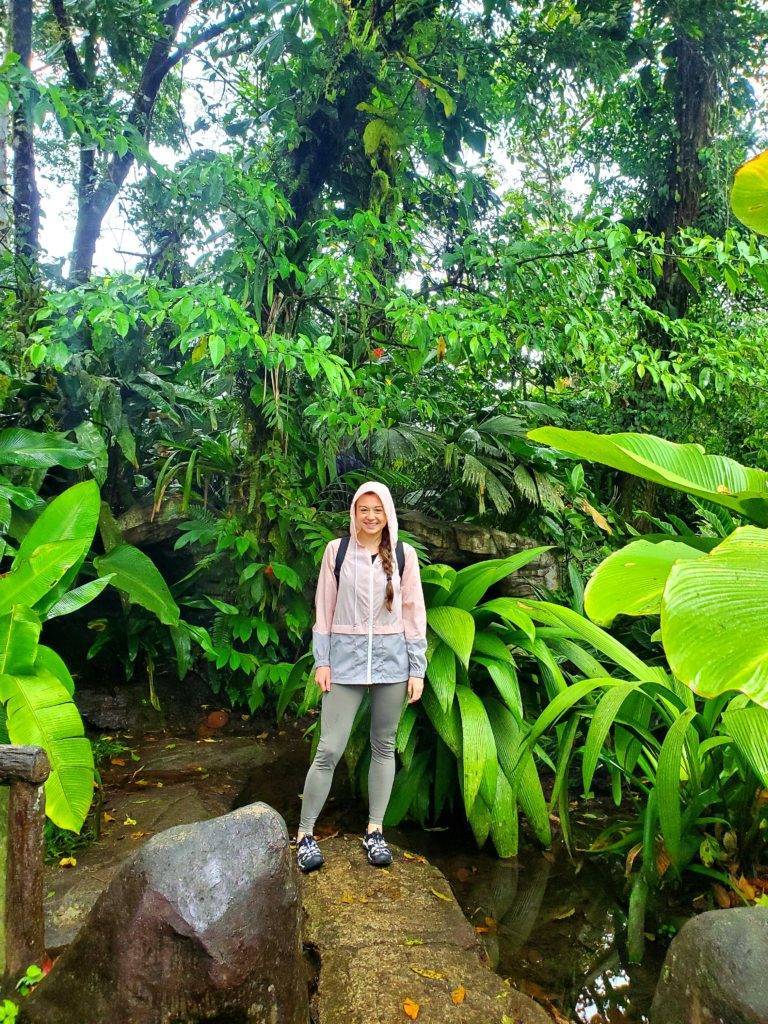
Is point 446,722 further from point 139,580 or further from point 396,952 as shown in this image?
point 139,580

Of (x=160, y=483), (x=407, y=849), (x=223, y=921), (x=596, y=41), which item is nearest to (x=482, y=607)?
(x=407, y=849)

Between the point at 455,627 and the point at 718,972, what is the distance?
1.63 metres

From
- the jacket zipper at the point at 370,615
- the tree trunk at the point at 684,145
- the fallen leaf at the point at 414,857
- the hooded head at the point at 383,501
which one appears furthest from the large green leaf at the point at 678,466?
the tree trunk at the point at 684,145

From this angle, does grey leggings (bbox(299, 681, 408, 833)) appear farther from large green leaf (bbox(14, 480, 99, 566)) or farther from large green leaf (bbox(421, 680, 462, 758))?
large green leaf (bbox(14, 480, 99, 566))

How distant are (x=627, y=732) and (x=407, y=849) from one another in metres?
1.05

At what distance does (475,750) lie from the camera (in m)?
2.79

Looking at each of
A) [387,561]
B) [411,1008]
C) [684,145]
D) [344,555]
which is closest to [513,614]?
[387,561]

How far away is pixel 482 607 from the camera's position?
320cm

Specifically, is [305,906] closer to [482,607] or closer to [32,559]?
[482,607]

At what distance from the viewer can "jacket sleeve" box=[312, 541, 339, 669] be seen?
8.70 feet

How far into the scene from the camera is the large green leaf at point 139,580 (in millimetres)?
3568

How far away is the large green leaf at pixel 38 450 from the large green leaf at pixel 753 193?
3.26 metres

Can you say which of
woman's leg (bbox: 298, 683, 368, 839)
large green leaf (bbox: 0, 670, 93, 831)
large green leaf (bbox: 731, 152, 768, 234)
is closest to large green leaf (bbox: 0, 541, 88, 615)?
large green leaf (bbox: 0, 670, 93, 831)

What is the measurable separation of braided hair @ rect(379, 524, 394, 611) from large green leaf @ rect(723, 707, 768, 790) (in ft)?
3.95
